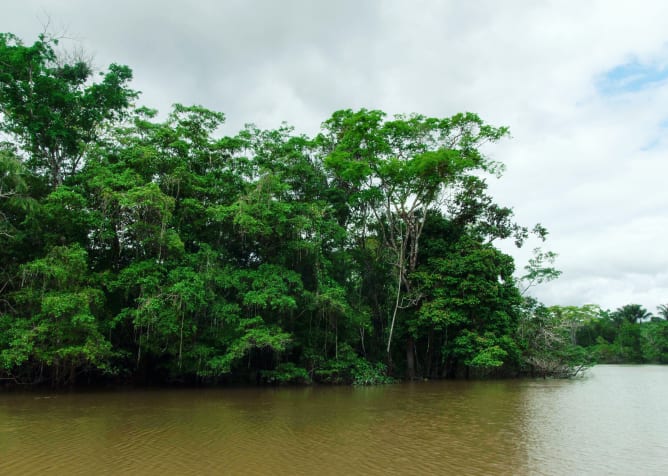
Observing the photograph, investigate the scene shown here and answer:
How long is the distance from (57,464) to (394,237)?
62.7 ft

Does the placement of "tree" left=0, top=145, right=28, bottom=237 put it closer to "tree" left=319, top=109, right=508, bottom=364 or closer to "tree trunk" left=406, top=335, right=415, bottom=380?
"tree" left=319, top=109, right=508, bottom=364

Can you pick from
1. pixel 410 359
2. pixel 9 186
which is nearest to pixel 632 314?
pixel 410 359

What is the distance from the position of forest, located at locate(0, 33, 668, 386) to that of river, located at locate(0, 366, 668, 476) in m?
2.84

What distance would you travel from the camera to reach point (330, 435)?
8.64m

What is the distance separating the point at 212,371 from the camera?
1645 centimetres

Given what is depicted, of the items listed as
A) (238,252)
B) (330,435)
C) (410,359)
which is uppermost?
(238,252)

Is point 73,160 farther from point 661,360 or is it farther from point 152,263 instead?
point 661,360

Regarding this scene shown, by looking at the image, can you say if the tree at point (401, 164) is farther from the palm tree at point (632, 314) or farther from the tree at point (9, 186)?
the palm tree at point (632, 314)

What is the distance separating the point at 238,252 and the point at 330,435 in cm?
1185

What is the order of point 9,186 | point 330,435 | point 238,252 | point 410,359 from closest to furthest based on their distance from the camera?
1. point 330,435
2. point 9,186
3. point 238,252
4. point 410,359

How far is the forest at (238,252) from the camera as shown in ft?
48.6

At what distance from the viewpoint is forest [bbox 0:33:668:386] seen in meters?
14.8

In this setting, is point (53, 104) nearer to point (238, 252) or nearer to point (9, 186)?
point (9, 186)

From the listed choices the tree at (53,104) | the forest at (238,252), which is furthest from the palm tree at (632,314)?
the tree at (53,104)
